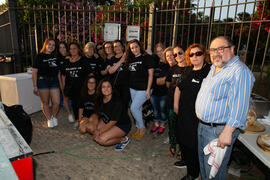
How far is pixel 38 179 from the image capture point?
281 cm

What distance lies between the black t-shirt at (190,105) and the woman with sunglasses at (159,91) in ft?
4.41

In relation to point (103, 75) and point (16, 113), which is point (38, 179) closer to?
point (16, 113)

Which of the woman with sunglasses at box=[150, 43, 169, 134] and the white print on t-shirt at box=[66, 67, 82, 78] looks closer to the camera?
the woman with sunglasses at box=[150, 43, 169, 134]

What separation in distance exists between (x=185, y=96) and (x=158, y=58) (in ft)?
6.04

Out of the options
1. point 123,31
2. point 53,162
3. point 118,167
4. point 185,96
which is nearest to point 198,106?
point 185,96

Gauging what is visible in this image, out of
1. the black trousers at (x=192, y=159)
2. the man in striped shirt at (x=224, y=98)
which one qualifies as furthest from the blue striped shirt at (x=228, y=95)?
the black trousers at (x=192, y=159)

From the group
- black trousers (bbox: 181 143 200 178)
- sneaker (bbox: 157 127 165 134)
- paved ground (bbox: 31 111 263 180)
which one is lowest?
paved ground (bbox: 31 111 263 180)

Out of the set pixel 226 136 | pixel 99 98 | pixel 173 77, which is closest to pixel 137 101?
pixel 99 98

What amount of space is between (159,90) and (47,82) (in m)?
2.39

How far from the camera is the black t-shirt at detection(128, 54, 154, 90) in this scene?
377 centimetres

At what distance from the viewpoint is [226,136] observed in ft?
5.76

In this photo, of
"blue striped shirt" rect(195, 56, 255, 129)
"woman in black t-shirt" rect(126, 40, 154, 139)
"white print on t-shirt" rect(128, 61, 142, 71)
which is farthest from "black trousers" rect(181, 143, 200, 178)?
"white print on t-shirt" rect(128, 61, 142, 71)

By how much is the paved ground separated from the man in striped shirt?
3.87 feet

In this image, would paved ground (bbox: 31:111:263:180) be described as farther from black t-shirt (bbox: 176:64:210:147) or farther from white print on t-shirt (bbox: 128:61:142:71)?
white print on t-shirt (bbox: 128:61:142:71)
